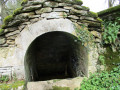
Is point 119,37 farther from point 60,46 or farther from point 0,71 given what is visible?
point 0,71

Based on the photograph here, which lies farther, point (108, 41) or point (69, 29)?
point (108, 41)

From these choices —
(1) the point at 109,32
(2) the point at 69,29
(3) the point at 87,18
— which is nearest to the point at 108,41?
(1) the point at 109,32

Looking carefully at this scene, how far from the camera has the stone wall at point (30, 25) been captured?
2232 millimetres

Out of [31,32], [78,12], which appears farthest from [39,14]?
[78,12]

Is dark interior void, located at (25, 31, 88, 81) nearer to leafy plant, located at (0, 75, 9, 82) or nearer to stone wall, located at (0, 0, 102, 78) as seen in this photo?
stone wall, located at (0, 0, 102, 78)

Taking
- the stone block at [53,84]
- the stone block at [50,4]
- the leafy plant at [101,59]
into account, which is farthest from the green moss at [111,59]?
the stone block at [50,4]

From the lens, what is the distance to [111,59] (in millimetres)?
2539

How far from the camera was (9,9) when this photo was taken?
26.6 feet

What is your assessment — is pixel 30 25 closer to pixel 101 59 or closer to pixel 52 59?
pixel 101 59

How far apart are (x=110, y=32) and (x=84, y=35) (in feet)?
2.46

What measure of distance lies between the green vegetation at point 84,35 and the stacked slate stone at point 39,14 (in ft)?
0.60

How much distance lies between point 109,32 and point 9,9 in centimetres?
876

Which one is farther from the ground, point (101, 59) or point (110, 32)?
point (110, 32)

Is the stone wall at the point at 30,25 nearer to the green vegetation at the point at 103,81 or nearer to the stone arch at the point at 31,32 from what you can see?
the stone arch at the point at 31,32
